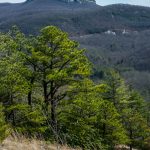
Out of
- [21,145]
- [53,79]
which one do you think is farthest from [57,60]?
[21,145]

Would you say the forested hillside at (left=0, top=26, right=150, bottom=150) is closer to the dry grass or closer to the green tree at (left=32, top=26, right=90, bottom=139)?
the green tree at (left=32, top=26, right=90, bottom=139)

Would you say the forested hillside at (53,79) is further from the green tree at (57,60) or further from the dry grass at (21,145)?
the dry grass at (21,145)

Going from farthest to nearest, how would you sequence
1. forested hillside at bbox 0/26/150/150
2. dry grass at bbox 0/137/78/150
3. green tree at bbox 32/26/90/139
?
green tree at bbox 32/26/90/139 < forested hillside at bbox 0/26/150/150 < dry grass at bbox 0/137/78/150

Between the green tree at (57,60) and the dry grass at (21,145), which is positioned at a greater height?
the dry grass at (21,145)

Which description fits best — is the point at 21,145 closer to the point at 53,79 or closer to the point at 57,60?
the point at 53,79

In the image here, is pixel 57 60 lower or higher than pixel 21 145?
lower

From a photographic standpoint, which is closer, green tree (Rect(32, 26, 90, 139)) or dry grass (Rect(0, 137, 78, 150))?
dry grass (Rect(0, 137, 78, 150))

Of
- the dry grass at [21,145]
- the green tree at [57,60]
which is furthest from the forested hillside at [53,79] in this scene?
the dry grass at [21,145]

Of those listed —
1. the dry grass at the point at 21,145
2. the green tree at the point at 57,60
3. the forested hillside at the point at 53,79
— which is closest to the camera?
the dry grass at the point at 21,145

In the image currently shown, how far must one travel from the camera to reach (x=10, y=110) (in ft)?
64.1

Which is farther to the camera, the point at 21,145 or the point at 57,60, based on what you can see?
the point at 57,60

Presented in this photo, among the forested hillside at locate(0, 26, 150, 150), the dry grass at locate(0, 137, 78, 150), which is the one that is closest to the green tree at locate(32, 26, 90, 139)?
the forested hillside at locate(0, 26, 150, 150)

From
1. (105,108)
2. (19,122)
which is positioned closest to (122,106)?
(105,108)

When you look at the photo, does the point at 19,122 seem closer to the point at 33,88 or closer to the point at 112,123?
the point at 33,88
